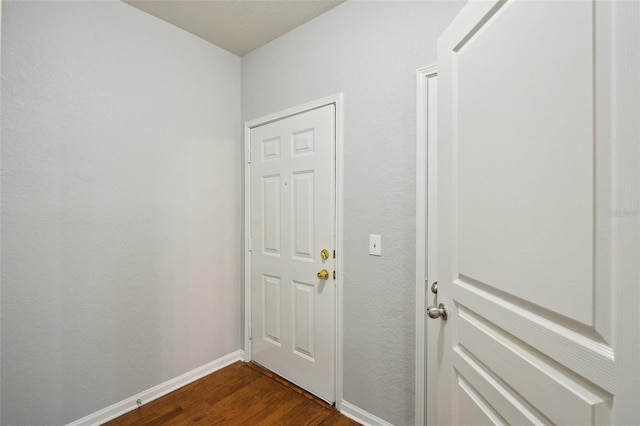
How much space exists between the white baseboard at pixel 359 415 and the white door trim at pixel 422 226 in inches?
10.4

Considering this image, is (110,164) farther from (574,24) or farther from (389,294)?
(574,24)

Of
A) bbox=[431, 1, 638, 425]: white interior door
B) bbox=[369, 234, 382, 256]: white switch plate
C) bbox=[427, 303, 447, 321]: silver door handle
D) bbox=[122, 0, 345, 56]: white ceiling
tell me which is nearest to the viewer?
bbox=[431, 1, 638, 425]: white interior door

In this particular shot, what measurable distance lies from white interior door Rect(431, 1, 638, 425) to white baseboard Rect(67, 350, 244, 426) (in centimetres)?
188

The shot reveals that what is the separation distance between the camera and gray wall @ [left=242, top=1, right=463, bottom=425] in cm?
155

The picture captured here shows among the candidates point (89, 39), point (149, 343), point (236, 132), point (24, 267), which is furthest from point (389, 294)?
point (89, 39)

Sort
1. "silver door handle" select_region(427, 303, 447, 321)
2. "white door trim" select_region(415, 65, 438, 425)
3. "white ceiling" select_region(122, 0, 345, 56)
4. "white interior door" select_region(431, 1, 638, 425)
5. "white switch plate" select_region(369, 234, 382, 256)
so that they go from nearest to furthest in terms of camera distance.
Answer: "white interior door" select_region(431, 1, 638, 425) → "silver door handle" select_region(427, 303, 447, 321) → "white door trim" select_region(415, 65, 438, 425) → "white switch plate" select_region(369, 234, 382, 256) → "white ceiling" select_region(122, 0, 345, 56)

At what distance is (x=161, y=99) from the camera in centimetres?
201

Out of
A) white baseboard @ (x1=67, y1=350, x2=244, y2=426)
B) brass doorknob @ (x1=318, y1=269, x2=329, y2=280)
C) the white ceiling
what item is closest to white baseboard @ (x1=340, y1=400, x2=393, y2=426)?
brass doorknob @ (x1=318, y1=269, x2=329, y2=280)

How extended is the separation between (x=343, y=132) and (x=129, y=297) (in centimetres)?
174

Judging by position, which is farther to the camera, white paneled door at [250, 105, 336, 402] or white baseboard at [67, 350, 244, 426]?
white paneled door at [250, 105, 336, 402]

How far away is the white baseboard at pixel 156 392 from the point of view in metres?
1.73

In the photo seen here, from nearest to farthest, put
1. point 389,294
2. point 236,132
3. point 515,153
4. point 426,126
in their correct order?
point 515,153 < point 426,126 < point 389,294 < point 236,132

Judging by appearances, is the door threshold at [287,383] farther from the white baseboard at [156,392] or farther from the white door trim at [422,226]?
A: the white door trim at [422,226]

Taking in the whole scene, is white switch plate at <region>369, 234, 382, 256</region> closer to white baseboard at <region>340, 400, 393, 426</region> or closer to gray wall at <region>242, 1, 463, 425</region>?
gray wall at <region>242, 1, 463, 425</region>
